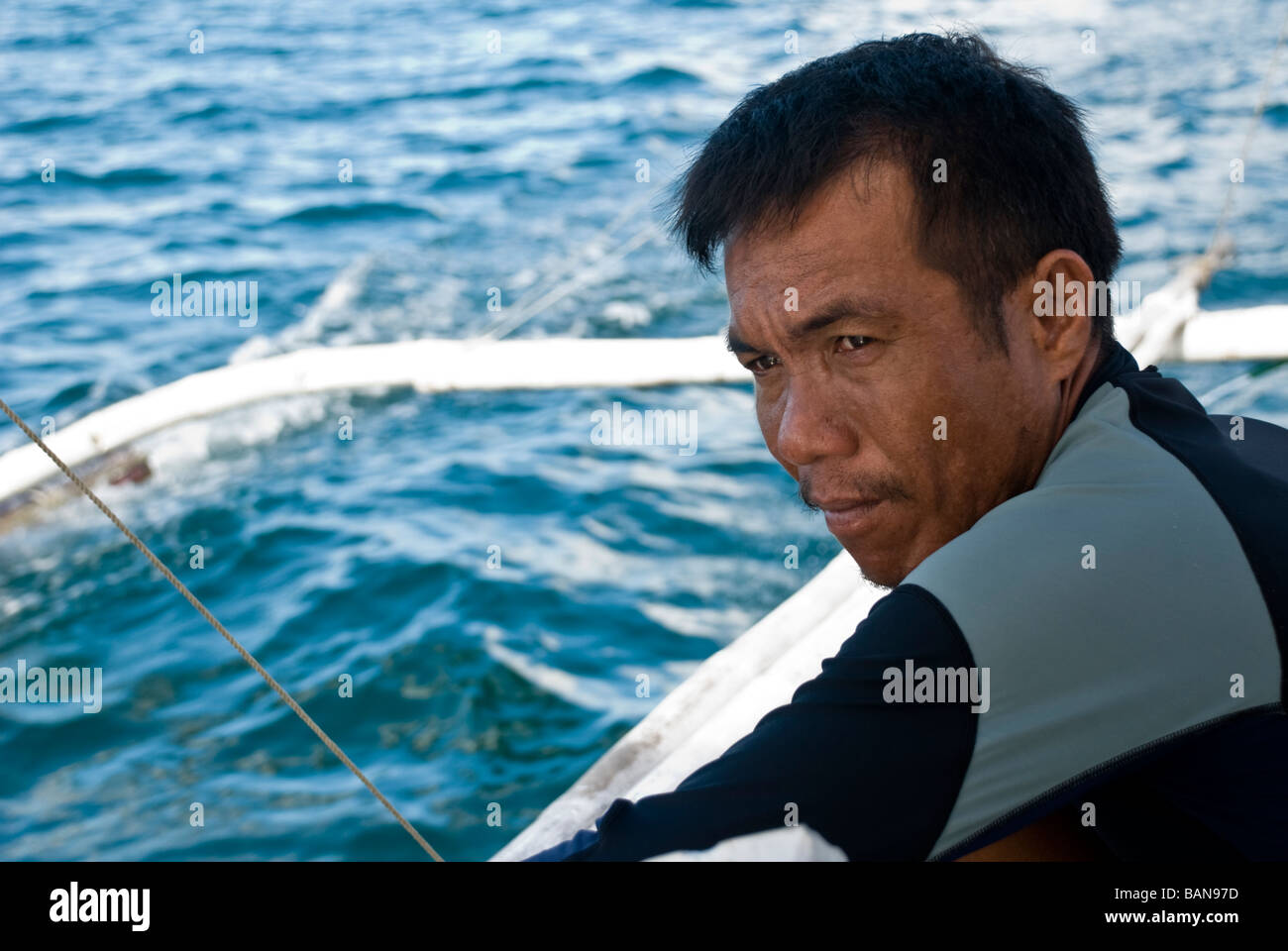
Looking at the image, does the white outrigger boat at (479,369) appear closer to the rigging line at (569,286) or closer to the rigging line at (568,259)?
the rigging line at (569,286)

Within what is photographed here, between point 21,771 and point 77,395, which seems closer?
point 21,771

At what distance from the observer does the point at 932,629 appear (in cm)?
102

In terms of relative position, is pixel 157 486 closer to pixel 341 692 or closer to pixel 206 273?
pixel 341 692

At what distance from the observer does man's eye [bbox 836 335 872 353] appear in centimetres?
132

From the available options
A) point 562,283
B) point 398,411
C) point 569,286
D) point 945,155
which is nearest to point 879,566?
point 945,155

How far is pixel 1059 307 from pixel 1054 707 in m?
0.52

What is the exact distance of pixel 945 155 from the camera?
130cm

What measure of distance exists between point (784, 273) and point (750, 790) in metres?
0.55

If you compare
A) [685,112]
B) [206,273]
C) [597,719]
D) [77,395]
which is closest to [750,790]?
[597,719]

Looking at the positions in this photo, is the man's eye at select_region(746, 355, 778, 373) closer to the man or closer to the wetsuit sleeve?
the man

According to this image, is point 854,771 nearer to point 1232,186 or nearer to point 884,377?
point 884,377

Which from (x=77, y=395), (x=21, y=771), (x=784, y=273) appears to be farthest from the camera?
(x=77, y=395)
